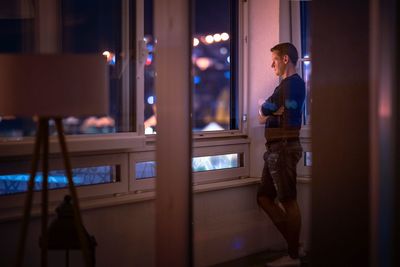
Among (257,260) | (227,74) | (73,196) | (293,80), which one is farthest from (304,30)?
(73,196)

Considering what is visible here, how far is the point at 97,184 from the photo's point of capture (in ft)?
10.9

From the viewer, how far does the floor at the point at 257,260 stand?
3941 mm

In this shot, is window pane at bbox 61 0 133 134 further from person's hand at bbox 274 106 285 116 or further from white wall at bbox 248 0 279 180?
white wall at bbox 248 0 279 180

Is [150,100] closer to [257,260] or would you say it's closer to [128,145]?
[128,145]

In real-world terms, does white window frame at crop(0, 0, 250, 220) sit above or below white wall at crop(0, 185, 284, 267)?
above

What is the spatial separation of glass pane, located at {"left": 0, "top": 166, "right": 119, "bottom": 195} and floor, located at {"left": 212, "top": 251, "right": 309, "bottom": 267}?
1206 mm

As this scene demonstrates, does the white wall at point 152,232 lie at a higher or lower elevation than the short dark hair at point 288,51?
lower

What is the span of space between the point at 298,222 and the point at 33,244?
1.99 m

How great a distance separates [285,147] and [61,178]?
1.66m

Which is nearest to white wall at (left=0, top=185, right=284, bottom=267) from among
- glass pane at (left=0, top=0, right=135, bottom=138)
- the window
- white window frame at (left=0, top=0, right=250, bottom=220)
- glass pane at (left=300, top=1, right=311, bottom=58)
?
white window frame at (left=0, top=0, right=250, bottom=220)

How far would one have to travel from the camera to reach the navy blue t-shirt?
Answer: 3.66 meters

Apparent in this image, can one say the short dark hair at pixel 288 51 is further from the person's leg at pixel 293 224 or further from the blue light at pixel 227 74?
the person's leg at pixel 293 224

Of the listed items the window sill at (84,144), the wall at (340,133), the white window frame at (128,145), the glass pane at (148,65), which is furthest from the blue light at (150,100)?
the wall at (340,133)

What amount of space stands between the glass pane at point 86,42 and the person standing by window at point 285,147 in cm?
109
